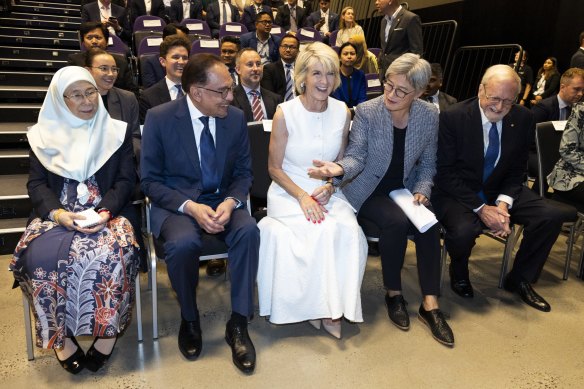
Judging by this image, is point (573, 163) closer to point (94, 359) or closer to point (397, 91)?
point (397, 91)

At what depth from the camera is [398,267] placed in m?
2.60

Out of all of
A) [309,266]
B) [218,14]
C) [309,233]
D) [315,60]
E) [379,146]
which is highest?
[218,14]

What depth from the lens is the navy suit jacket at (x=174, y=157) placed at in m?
2.37

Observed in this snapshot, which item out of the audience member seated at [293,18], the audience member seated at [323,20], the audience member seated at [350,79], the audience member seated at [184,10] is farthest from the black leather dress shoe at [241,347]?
the audience member seated at [323,20]

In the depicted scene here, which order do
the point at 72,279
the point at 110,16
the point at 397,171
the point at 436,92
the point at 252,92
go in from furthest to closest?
the point at 110,16 < the point at 436,92 < the point at 252,92 < the point at 397,171 < the point at 72,279

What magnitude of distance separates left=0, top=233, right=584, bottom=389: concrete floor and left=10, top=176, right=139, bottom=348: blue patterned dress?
238 mm

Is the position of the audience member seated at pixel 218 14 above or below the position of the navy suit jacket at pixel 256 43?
above

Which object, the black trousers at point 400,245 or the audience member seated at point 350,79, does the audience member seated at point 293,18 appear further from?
the black trousers at point 400,245

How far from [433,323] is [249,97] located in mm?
2338

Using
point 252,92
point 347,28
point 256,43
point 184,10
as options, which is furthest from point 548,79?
point 184,10

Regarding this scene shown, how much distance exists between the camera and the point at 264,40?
624 cm

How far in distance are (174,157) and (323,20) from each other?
6.97 meters

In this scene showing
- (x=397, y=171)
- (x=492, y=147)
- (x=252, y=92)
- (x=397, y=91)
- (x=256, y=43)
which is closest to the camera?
(x=397, y=91)

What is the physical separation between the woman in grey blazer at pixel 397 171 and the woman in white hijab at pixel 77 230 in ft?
3.58
